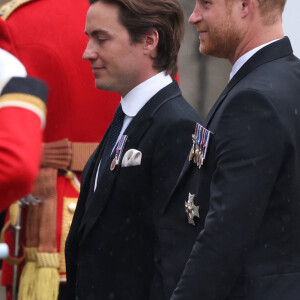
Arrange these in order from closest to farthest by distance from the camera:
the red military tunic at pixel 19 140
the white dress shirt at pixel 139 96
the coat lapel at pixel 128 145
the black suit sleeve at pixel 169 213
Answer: the red military tunic at pixel 19 140 < the black suit sleeve at pixel 169 213 < the coat lapel at pixel 128 145 < the white dress shirt at pixel 139 96

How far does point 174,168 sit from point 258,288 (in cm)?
73

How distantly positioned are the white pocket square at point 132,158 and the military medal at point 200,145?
0.48m

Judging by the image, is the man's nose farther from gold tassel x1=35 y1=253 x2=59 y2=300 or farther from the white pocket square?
gold tassel x1=35 y1=253 x2=59 y2=300

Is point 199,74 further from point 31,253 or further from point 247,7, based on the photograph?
point 247,7

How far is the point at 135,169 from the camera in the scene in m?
3.66

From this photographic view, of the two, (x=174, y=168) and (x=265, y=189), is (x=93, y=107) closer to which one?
(x=174, y=168)

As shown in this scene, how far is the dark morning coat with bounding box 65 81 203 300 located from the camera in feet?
11.8

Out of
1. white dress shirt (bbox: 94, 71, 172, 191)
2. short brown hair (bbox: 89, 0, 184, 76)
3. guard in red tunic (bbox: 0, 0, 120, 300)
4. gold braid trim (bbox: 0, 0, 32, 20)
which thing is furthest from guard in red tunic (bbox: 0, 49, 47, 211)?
gold braid trim (bbox: 0, 0, 32, 20)

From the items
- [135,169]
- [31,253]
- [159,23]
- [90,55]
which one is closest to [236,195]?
[135,169]

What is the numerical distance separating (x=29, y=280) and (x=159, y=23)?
1317mm

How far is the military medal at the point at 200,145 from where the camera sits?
3103 mm

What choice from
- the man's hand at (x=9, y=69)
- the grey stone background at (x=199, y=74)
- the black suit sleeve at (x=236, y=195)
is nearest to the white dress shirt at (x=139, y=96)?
the black suit sleeve at (x=236, y=195)

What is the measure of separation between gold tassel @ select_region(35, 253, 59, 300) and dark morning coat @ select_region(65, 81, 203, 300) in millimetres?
623

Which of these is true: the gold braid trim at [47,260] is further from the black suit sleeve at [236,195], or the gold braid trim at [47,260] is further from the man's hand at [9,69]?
the man's hand at [9,69]
